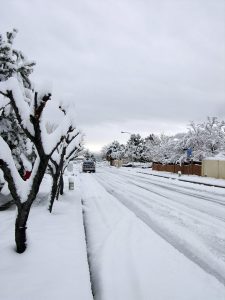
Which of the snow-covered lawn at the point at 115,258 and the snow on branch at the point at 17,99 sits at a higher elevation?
the snow on branch at the point at 17,99

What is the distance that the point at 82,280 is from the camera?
18.2 feet

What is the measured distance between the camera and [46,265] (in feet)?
19.7

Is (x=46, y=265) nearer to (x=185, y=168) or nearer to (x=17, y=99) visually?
(x=17, y=99)

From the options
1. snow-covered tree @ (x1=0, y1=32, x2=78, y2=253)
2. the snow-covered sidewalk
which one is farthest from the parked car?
snow-covered tree @ (x1=0, y1=32, x2=78, y2=253)

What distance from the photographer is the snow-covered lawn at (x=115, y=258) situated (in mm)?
5430

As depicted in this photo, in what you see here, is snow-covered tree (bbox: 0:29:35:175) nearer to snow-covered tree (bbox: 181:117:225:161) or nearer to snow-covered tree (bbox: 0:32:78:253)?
snow-covered tree (bbox: 0:32:78:253)

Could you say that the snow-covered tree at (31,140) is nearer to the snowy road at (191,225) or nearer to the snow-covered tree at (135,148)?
the snowy road at (191,225)

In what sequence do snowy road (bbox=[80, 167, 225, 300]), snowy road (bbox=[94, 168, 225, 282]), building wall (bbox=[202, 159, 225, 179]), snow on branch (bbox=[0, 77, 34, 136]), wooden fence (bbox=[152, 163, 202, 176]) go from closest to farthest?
snow on branch (bbox=[0, 77, 34, 136]), snowy road (bbox=[80, 167, 225, 300]), snowy road (bbox=[94, 168, 225, 282]), building wall (bbox=[202, 159, 225, 179]), wooden fence (bbox=[152, 163, 202, 176])

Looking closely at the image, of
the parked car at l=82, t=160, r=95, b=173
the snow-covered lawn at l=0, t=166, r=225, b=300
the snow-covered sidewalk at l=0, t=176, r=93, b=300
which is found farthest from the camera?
the parked car at l=82, t=160, r=95, b=173

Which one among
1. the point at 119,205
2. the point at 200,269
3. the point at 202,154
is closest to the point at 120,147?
the point at 202,154

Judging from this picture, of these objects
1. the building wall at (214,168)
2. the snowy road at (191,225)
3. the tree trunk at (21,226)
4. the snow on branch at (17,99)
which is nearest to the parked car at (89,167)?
the building wall at (214,168)

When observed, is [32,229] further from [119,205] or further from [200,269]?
[119,205]

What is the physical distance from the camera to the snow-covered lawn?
5.43m

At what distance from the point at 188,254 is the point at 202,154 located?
43363 millimetres
